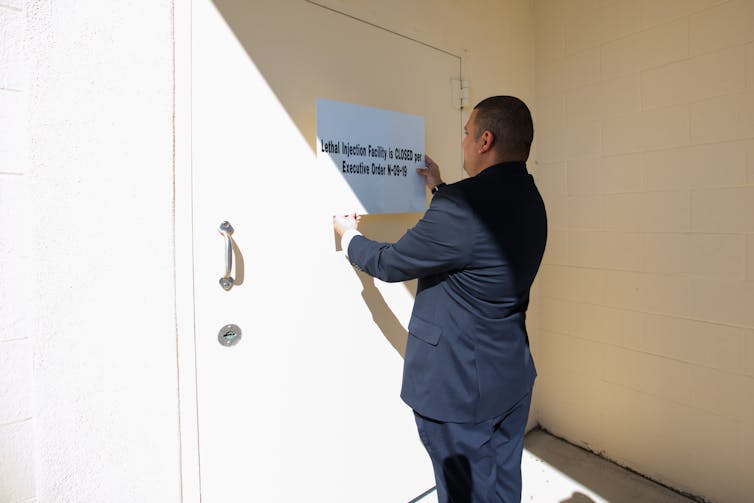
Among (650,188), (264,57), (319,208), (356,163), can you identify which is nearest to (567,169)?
(650,188)

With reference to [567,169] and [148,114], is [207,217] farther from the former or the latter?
[567,169]

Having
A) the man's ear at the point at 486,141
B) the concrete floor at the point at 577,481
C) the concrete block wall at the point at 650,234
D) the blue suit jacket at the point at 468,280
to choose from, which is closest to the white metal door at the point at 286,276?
the blue suit jacket at the point at 468,280

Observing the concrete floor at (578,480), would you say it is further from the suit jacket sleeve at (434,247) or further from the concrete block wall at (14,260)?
the concrete block wall at (14,260)

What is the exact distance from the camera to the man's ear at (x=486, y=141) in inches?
52.7

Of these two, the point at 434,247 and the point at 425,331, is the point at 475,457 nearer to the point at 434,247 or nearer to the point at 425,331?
the point at 425,331

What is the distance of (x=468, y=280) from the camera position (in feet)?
4.10

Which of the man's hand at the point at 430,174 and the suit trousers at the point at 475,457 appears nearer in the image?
the suit trousers at the point at 475,457

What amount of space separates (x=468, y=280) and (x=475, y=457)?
1.78 feet

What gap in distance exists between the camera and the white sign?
4.89ft

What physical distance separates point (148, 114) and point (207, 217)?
33 centimetres

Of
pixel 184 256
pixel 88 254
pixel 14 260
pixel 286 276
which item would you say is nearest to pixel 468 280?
pixel 286 276

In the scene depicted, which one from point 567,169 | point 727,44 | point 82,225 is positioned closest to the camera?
point 82,225

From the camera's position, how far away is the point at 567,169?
233 cm

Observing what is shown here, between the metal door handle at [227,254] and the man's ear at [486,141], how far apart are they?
0.86m
